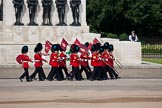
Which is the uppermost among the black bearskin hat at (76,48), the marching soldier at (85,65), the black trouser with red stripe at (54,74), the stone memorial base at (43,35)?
the stone memorial base at (43,35)

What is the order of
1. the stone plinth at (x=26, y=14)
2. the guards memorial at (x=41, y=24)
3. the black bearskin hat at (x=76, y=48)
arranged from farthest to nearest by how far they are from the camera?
the stone plinth at (x=26, y=14) → the guards memorial at (x=41, y=24) → the black bearskin hat at (x=76, y=48)

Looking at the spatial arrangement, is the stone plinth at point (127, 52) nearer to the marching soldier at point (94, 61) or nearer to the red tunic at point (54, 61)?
the marching soldier at point (94, 61)

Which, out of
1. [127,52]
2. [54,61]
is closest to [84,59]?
[54,61]

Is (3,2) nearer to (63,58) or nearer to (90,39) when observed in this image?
(90,39)

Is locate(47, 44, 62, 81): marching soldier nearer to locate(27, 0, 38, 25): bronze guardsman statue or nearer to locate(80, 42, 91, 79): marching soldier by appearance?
locate(80, 42, 91, 79): marching soldier

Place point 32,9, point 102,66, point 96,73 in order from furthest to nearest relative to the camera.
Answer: point 32,9 < point 102,66 < point 96,73

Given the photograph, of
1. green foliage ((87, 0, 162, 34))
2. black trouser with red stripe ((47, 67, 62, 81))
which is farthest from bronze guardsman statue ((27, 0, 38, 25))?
green foliage ((87, 0, 162, 34))

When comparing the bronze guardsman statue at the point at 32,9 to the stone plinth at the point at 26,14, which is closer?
the bronze guardsman statue at the point at 32,9

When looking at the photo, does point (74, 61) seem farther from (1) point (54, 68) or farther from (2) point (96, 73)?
(2) point (96, 73)

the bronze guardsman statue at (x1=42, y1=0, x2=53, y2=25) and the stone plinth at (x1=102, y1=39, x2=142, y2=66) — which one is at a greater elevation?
the bronze guardsman statue at (x1=42, y1=0, x2=53, y2=25)

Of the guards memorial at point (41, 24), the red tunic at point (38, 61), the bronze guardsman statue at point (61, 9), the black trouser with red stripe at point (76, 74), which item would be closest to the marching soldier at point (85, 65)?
the black trouser with red stripe at point (76, 74)

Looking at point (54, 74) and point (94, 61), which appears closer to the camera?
point (54, 74)

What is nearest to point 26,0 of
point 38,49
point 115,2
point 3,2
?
point 3,2

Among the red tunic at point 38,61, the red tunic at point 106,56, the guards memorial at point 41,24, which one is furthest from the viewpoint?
the guards memorial at point 41,24
